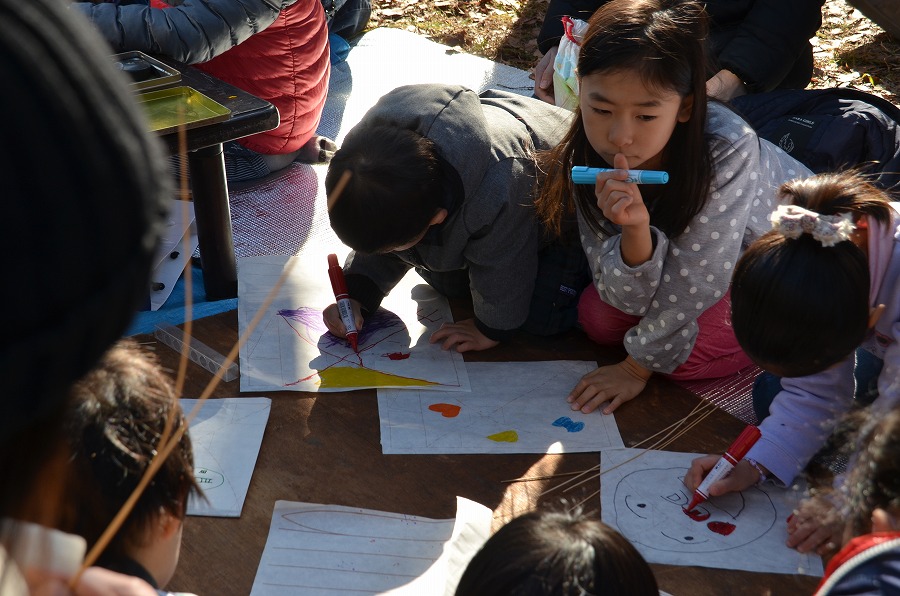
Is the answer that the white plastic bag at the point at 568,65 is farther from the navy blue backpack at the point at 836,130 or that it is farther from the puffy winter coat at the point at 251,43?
the puffy winter coat at the point at 251,43

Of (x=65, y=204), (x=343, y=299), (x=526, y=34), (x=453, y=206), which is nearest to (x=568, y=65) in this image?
(x=453, y=206)

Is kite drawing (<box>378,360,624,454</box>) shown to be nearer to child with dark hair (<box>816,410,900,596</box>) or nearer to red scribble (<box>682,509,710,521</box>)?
red scribble (<box>682,509,710,521</box>)

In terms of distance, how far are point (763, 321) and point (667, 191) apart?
406 millimetres

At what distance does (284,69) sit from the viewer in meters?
2.15

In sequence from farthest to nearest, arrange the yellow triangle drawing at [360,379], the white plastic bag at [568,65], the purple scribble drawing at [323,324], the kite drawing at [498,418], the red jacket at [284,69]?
the red jacket at [284,69] → the white plastic bag at [568,65] → the purple scribble drawing at [323,324] → the yellow triangle drawing at [360,379] → the kite drawing at [498,418]

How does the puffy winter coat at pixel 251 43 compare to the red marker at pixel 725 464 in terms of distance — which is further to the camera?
the puffy winter coat at pixel 251 43

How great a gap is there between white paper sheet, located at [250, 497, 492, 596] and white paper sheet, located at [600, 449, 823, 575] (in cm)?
21

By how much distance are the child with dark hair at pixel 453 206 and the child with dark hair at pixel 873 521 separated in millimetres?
754

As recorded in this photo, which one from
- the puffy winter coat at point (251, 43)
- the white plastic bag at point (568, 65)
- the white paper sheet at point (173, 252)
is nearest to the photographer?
the white paper sheet at point (173, 252)

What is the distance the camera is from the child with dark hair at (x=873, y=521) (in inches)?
29.1

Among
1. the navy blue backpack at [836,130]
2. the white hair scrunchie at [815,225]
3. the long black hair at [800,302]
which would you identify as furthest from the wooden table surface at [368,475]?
the navy blue backpack at [836,130]

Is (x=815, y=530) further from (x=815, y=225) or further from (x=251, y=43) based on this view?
(x=251, y=43)

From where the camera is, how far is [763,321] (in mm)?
1086

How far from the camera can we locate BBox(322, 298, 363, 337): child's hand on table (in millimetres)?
1609
